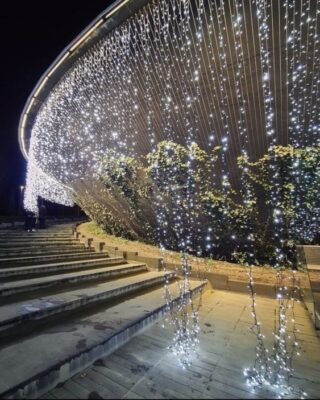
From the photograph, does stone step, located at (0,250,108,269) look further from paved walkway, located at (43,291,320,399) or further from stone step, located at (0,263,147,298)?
paved walkway, located at (43,291,320,399)

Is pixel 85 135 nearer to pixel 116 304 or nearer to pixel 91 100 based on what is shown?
pixel 91 100

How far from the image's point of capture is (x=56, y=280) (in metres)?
4.56

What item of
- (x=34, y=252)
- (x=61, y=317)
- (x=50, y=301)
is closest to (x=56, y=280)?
(x=50, y=301)

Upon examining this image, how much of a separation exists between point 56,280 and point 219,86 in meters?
5.54

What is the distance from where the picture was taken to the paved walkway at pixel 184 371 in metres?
2.22

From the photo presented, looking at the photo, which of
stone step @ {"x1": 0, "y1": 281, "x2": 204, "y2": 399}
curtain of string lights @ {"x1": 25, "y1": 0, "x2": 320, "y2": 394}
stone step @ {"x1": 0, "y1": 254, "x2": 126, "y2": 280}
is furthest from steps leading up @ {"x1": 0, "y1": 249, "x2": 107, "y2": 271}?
stone step @ {"x1": 0, "y1": 281, "x2": 204, "y2": 399}

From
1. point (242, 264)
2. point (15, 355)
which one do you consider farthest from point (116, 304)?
point (242, 264)

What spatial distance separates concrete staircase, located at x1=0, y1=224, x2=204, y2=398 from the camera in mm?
2266

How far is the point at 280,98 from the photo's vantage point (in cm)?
546

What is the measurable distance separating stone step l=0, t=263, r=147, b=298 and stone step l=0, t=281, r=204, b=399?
3.37 feet

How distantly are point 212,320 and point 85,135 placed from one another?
29.6 feet

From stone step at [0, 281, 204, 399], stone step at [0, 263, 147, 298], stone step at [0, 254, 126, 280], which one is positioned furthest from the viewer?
stone step at [0, 254, 126, 280]

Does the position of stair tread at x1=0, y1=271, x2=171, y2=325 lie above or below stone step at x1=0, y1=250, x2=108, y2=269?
below

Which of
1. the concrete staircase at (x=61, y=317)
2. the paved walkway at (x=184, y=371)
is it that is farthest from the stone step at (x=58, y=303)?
the paved walkway at (x=184, y=371)
